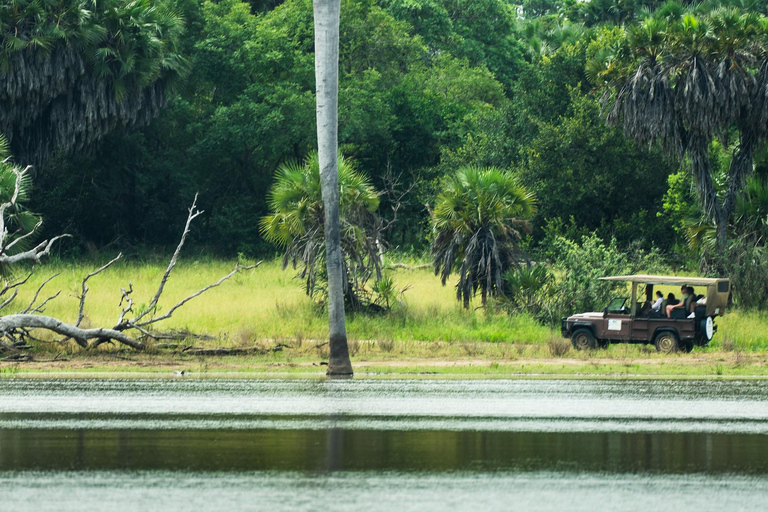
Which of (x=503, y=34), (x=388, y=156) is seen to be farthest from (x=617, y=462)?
(x=503, y=34)

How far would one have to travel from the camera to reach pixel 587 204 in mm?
40125

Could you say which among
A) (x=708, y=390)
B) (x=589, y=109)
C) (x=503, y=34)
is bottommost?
(x=708, y=390)

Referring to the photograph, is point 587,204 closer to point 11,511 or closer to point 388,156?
point 388,156

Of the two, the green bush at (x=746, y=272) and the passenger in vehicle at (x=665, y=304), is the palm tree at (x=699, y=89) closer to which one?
the green bush at (x=746, y=272)

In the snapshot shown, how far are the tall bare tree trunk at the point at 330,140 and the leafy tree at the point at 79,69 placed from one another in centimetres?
1832

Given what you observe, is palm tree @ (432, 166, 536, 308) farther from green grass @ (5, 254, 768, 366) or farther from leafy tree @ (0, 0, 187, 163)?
leafy tree @ (0, 0, 187, 163)

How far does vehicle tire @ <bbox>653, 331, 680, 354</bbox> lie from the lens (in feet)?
77.9

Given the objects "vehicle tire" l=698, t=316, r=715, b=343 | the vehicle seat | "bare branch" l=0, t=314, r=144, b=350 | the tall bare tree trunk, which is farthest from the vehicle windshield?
"bare branch" l=0, t=314, r=144, b=350

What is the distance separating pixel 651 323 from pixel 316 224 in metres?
8.00

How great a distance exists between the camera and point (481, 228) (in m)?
28.8

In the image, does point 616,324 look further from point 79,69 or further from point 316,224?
point 79,69

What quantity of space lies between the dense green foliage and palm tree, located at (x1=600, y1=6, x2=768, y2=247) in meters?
0.06

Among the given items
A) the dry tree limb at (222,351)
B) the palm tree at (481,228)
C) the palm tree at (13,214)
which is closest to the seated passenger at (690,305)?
the palm tree at (481,228)

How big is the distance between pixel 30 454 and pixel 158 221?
36.7 m
